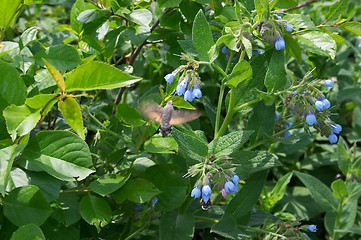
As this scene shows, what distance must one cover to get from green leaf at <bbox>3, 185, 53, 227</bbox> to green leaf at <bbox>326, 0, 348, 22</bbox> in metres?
1.35

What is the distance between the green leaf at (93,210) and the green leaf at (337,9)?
3.94ft

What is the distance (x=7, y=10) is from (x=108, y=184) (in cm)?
68

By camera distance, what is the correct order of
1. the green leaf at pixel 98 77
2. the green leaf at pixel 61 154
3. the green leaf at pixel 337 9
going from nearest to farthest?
the green leaf at pixel 98 77 → the green leaf at pixel 61 154 → the green leaf at pixel 337 9

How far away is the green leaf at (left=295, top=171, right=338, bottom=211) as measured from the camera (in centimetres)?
221

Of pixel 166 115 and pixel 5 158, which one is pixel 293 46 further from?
pixel 5 158

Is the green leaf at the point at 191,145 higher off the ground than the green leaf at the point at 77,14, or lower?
lower

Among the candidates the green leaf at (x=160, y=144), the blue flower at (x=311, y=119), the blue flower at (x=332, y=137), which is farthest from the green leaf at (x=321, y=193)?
the green leaf at (x=160, y=144)

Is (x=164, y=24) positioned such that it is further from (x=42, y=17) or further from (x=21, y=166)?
(x=42, y=17)

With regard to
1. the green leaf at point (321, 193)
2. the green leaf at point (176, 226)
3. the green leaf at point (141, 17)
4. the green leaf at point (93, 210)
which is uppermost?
the green leaf at point (141, 17)

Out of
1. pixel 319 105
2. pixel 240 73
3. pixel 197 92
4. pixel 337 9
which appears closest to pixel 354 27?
pixel 337 9

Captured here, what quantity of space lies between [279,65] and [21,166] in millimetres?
1005

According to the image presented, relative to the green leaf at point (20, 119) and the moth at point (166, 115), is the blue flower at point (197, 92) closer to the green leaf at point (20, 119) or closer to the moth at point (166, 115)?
the moth at point (166, 115)

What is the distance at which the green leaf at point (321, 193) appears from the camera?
87.0 inches

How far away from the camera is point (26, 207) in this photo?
57.4 inches
